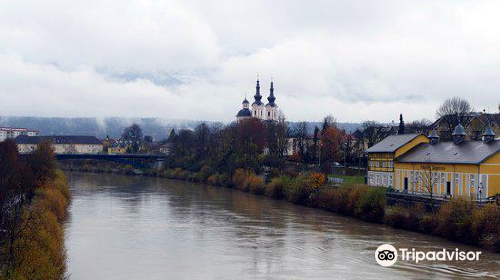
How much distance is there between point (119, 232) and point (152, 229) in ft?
4.78

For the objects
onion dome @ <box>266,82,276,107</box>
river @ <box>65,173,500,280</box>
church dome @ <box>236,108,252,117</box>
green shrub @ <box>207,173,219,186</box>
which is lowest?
river @ <box>65,173,500,280</box>

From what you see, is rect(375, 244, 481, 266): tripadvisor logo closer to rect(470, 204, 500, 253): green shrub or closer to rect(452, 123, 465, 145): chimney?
rect(470, 204, 500, 253): green shrub

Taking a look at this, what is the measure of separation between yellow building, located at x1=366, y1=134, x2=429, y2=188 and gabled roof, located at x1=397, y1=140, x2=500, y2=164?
→ 15.6 inches

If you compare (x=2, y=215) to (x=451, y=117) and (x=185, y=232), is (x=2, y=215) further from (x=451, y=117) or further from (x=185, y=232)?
(x=451, y=117)

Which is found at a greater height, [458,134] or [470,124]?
[470,124]

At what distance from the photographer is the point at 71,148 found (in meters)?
112

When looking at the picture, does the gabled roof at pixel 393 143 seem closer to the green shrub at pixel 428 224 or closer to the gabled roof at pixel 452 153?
the gabled roof at pixel 452 153

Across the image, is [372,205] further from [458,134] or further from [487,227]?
[487,227]

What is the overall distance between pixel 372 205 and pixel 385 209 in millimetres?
578

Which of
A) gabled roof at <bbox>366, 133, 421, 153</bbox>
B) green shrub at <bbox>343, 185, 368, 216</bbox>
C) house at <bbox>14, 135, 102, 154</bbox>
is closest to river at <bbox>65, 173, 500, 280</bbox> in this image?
green shrub at <bbox>343, 185, 368, 216</bbox>

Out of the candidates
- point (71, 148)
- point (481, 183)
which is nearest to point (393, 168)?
point (481, 183)

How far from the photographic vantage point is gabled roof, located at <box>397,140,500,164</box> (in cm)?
2677

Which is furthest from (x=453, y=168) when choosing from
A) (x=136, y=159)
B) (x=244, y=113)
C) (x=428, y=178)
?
(x=244, y=113)

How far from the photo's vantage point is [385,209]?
2730 centimetres
